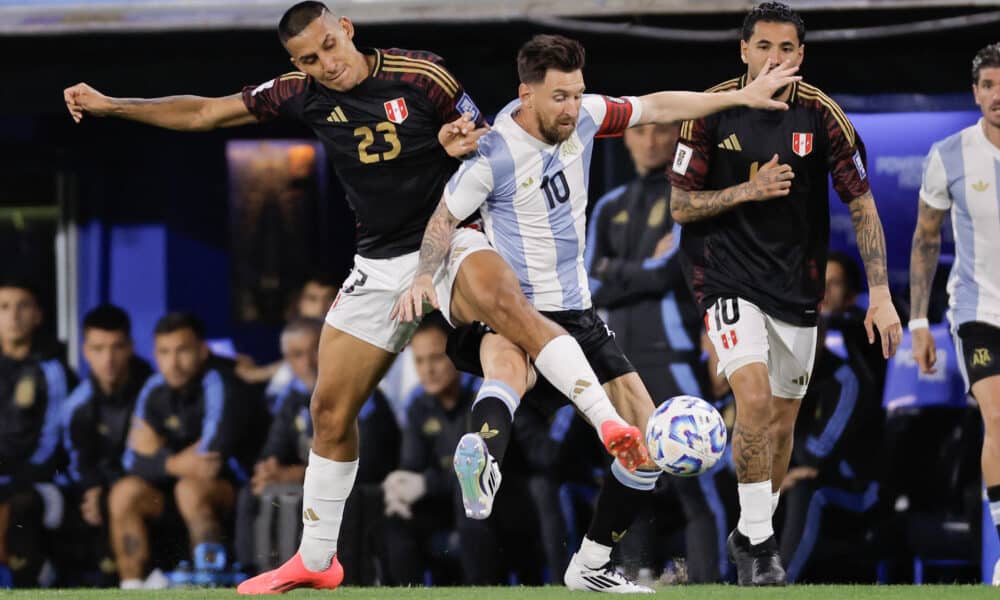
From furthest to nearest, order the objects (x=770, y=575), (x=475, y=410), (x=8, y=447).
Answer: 1. (x=8, y=447)
2. (x=770, y=575)
3. (x=475, y=410)

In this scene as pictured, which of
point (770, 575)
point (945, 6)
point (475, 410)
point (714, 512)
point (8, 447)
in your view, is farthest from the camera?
point (8, 447)

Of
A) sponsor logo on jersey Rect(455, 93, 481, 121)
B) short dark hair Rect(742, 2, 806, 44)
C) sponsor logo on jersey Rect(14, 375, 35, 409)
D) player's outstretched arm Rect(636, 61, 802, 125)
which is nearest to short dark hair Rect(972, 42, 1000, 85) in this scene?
short dark hair Rect(742, 2, 806, 44)

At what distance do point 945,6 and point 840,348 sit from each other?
5.96 feet

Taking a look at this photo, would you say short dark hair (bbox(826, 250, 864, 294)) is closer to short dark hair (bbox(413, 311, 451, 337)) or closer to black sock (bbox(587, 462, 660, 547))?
short dark hair (bbox(413, 311, 451, 337))

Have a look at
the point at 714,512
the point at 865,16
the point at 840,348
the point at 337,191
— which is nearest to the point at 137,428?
the point at 337,191

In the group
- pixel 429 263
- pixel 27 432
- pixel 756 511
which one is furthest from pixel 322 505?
pixel 27 432

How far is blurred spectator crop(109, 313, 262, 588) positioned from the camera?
33.3 ft

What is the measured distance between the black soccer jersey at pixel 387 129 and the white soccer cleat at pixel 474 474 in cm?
130

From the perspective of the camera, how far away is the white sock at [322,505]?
25.7 ft

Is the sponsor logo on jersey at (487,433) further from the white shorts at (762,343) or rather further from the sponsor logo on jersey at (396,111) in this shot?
the white shorts at (762,343)

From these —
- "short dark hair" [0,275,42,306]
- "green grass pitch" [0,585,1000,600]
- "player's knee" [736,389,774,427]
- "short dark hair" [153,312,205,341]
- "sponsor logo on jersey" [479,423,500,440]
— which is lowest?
"green grass pitch" [0,585,1000,600]

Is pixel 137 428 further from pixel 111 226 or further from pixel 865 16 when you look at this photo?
pixel 865 16

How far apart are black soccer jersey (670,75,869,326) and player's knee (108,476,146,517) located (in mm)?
3596

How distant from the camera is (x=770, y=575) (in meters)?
7.88
